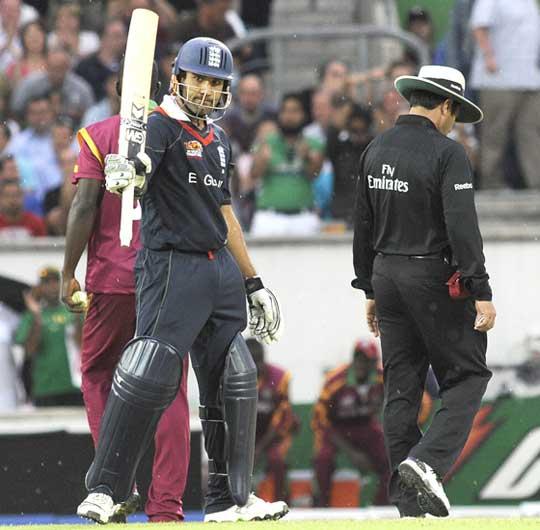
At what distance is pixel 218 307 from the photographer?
6871 mm

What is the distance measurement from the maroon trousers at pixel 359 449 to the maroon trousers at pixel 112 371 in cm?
504

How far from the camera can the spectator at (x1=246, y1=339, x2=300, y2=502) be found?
12.7m

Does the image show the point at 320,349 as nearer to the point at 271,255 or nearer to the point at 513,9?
the point at 271,255

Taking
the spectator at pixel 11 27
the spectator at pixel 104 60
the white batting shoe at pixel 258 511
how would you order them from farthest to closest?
the spectator at pixel 11 27 → the spectator at pixel 104 60 → the white batting shoe at pixel 258 511

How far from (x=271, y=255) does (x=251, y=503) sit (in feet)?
19.3

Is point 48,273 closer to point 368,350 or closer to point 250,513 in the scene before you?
point 368,350

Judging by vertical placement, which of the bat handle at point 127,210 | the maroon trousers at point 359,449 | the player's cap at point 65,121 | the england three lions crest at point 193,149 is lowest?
the maroon trousers at point 359,449

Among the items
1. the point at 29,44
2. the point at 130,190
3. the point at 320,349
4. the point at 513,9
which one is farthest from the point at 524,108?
the point at 130,190

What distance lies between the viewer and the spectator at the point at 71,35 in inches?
542

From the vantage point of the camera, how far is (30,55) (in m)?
13.6

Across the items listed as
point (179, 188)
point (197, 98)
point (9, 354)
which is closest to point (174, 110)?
point (197, 98)

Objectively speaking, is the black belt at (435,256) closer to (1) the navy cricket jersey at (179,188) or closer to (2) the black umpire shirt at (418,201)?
(2) the black umpire shirt at (418,201)

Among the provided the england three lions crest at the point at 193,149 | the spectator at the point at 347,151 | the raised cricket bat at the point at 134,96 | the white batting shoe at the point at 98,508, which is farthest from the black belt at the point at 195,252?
the spectator at the point at 347,151

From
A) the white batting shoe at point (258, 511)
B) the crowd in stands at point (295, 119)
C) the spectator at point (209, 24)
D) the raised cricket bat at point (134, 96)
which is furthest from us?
the spectator at point (209, 24)
